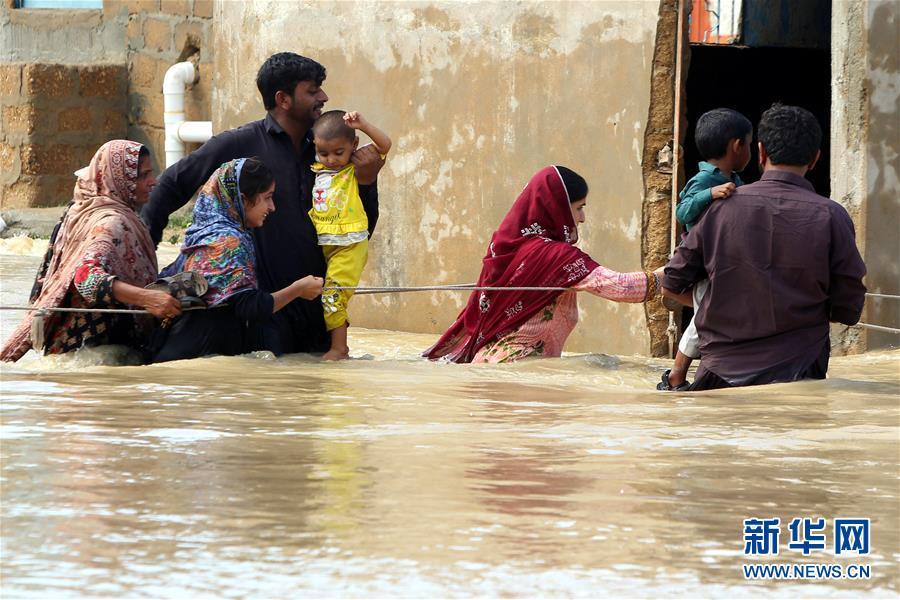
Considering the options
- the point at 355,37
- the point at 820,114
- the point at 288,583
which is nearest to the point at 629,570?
the point at 288,583

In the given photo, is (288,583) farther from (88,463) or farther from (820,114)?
(820,114)

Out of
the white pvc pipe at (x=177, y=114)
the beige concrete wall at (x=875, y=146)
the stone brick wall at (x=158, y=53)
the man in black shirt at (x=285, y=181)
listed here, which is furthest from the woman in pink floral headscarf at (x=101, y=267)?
the stone brick wall at (x=158, y=53)

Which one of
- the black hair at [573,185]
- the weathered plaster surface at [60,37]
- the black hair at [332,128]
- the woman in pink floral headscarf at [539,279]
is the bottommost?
the woman in pink floral headscarf at [539,279]

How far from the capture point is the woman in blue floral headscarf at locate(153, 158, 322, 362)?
5.24m

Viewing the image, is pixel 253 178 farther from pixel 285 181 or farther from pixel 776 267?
pixel 776 267

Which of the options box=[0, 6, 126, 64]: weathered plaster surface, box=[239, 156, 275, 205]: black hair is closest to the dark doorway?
box=[239, 156, 275, 205]: black hair

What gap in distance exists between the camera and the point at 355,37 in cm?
822

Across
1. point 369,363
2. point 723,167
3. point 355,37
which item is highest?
point 355,37

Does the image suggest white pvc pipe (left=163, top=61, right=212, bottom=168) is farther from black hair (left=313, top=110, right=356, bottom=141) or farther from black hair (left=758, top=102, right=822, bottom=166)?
black hair (left=758, top=102, right=822, bottom=166)

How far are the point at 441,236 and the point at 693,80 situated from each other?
1951 millimetres

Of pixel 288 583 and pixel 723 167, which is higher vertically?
pixel 723 167

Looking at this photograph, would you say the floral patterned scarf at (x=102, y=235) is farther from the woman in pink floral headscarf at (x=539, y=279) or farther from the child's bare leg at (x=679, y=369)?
the child's bare leg at (x=679, y=369)

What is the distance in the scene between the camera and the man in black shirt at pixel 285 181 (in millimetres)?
5660

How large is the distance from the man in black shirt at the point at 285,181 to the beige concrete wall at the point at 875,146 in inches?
88.1
